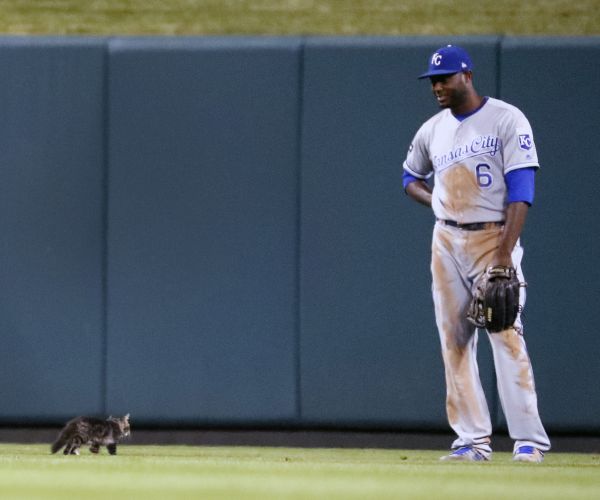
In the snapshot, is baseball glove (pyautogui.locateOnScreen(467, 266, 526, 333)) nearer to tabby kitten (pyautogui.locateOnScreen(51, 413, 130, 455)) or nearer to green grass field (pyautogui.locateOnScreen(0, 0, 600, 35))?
tabby kitten (pyautogui.locateOnScreen(51, 413, 130, 455))

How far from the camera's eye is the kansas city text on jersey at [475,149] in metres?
5.72

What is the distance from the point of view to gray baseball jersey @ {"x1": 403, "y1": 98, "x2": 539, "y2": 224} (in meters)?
5.67

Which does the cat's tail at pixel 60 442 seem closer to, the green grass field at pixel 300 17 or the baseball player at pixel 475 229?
the baseball player at pixel 475 229

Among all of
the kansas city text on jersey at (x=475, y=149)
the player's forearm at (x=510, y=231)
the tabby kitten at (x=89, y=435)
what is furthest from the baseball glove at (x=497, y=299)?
the tabby kitten at (x=89, y=435)

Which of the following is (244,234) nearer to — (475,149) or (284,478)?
(475,149)

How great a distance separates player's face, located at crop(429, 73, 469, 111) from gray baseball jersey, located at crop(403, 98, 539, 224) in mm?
89

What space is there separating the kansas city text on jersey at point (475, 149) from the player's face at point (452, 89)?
18cm

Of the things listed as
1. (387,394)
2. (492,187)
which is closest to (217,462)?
(492,187)

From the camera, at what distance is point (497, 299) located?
552 centimetres

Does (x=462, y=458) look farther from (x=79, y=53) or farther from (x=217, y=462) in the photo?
(x=79, y=53)

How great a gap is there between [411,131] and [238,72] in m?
0.97

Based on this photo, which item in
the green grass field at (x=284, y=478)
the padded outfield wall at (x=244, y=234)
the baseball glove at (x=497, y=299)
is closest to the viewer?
the green grass field at (x=284, y=478)

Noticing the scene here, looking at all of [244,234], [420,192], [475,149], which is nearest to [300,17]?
[244,234]

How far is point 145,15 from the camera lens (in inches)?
306
